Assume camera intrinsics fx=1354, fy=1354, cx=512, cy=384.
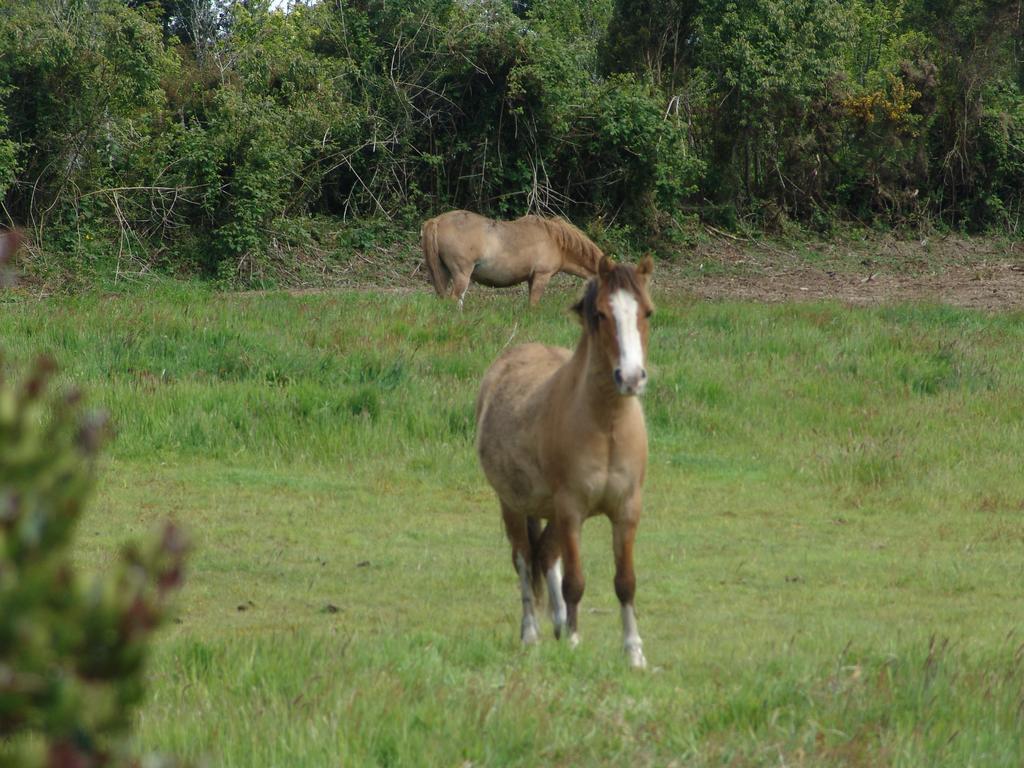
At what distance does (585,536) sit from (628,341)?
412 centimetres

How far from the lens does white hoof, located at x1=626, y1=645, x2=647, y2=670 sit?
5772mm

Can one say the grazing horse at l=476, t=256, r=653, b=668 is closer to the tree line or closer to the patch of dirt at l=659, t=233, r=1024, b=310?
the patch of dirt at l=659, t=233, r=1024, b=310

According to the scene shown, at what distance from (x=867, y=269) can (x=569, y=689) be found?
744 inches

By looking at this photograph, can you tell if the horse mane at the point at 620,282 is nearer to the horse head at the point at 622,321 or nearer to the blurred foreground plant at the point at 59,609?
the horse head at the point at 622,321

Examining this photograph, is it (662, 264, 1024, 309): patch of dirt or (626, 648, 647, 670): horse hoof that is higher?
(626, 648, 647, 670): horse hoof

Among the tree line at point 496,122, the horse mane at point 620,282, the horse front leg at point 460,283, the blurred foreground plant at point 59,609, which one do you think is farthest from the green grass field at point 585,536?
the tree line at point 496,122

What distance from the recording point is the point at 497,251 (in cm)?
1770

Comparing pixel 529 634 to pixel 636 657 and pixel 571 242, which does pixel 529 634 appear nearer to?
pixel 636 657

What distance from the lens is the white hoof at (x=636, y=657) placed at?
5.77m

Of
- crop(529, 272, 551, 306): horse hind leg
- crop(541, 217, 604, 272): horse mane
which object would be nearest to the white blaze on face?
crop(529, 272, 551, 306): horse hind leg

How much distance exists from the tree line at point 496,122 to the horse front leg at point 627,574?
15.3m

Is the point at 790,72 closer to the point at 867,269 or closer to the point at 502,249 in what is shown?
the point at 867,269

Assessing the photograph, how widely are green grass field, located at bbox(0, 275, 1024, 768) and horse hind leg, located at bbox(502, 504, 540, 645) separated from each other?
242mm

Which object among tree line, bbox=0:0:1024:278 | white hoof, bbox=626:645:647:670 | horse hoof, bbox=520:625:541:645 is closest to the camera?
white hoof, bbox=626:645:647:670
